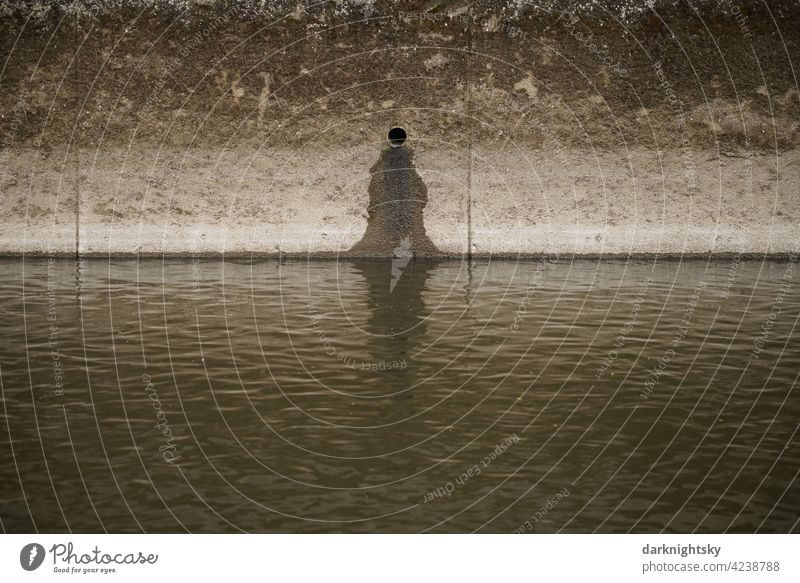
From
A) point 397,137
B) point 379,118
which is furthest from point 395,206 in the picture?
point 379,118

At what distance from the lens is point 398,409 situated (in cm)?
549

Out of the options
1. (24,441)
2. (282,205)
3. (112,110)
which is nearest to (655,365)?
(24,441)

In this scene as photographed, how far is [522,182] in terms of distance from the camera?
11.8 meters

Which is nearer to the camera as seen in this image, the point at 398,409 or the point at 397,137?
the point at 398,409

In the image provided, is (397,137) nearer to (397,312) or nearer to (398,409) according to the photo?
(397,312)

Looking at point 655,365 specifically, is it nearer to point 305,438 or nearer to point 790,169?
point 305,438

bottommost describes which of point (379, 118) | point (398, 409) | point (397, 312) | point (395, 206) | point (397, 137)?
point (398, 409)

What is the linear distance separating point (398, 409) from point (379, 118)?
22.7 ft

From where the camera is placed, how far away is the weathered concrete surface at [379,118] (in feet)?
38.7

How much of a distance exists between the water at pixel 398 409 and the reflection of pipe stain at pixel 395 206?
7.53 feet

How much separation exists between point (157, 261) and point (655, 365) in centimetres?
704
